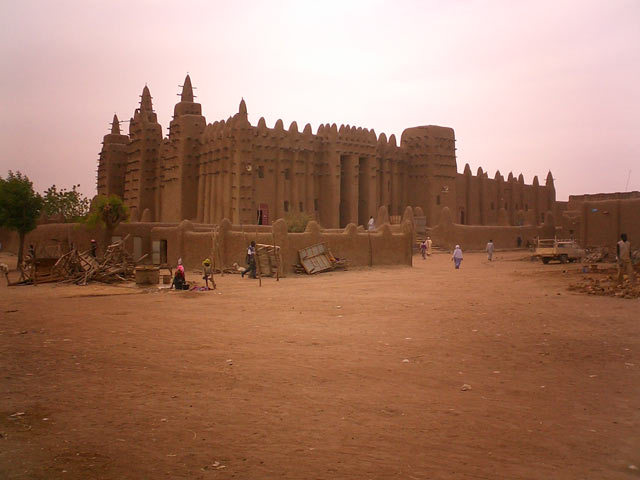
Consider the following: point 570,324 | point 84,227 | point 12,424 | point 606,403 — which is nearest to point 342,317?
point 570,324

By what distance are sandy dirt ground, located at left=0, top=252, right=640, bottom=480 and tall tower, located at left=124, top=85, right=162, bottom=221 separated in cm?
3670

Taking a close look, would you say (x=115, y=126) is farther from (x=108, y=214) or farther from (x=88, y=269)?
(x=88, y=269)

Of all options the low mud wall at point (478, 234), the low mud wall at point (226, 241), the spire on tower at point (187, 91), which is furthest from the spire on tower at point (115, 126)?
the low mud wall at point (478, 234)

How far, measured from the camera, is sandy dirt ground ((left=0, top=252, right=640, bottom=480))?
5.11 m

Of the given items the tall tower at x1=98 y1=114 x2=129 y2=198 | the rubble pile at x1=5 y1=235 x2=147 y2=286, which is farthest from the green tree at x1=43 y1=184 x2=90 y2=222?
the rubble pile at x1=5 y1=235 x2=147 y2=286

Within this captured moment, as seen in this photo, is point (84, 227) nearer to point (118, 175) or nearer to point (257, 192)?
point (257, 192)

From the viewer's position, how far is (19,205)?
30562mm

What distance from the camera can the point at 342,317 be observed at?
13.4m

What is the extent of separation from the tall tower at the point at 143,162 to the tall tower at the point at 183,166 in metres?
2.77

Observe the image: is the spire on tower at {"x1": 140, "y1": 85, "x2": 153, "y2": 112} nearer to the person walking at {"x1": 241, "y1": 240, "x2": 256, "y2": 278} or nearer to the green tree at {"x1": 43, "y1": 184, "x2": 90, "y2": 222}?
the green tree at {"x1": 43, "y1": 184, "x2": 90, "y2": 222}

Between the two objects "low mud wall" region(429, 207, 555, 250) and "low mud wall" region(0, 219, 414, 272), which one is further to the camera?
"low mud wall" region(429, 207, 555, 250)

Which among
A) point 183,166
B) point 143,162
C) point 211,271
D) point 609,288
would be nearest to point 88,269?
point 211,271

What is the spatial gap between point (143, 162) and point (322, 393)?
45392 mm

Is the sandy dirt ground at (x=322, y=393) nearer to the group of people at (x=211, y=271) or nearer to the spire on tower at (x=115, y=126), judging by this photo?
the group of people at (x=211, y=271)
